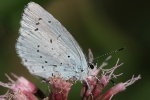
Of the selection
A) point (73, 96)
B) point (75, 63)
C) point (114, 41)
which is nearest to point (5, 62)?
point (73, 96)

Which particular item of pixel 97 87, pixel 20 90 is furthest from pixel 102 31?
pixel 20 90

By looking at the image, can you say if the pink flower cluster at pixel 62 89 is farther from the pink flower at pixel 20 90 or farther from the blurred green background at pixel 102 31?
the blurred green background at pixel 102 31

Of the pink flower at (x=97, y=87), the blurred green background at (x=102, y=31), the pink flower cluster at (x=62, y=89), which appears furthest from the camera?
the blurred green background at (x=102, y=31)

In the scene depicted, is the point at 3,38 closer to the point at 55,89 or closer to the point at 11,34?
the point at 11,34

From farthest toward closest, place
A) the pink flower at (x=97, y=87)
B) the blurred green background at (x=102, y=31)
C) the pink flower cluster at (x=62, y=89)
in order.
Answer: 1. the blurred green background at (x=102, y=31)
2. the pink flower at (x=97, y=87)
3. the pink flower cluster at (x=62, y=89)

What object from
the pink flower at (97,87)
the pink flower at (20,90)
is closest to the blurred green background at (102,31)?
the pink flower at (20,90)

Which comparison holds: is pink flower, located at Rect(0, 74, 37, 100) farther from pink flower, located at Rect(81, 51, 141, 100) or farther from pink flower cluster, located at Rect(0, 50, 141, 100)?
pink flower, located at Rect(81, 51, 141, 100)

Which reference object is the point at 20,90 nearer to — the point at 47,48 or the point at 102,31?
the point at 47,48

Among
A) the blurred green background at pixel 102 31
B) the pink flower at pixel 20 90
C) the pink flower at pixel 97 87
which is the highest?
the blurred green background at pixel 102 31
